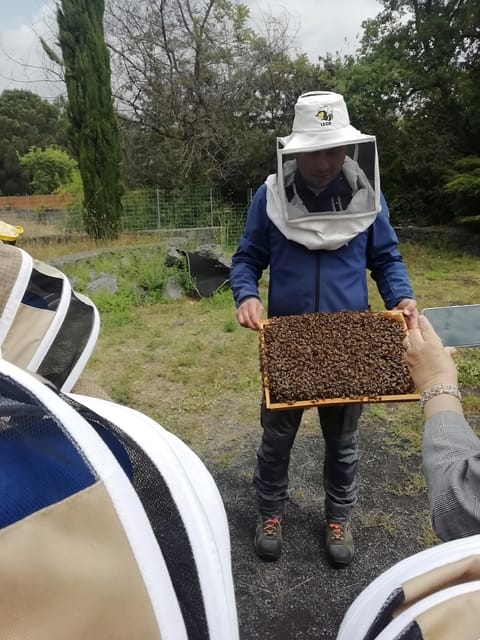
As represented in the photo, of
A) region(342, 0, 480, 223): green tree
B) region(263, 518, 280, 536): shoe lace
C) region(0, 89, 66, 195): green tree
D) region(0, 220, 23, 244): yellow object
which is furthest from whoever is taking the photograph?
region(0, 89, 66, 195): green tree

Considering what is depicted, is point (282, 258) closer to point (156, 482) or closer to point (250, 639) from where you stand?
point (250, 639)

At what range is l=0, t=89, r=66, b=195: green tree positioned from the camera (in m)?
33.6

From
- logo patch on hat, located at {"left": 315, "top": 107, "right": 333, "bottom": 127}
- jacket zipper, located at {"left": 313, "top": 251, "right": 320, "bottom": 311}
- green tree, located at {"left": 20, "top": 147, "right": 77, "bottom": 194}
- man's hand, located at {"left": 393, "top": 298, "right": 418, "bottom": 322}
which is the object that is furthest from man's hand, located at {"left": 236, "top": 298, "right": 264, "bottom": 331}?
green tree, located at {"left": 20, "top": 147, "right": 77, "bottom": 194}

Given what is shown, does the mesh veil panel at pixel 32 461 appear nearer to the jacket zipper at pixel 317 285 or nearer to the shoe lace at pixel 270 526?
the jacket zipper at pixel 317 285

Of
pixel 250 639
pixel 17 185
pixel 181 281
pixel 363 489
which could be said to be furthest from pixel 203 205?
pixel 17 185

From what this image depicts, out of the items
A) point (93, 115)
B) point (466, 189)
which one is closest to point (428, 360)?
point (93, 115)

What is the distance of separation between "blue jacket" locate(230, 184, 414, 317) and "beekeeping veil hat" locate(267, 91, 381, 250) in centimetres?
6

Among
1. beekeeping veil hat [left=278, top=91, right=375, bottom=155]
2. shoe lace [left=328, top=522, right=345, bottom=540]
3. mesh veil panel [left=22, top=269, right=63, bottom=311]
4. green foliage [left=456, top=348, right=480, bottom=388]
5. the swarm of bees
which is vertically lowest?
shoe lace [left=328, top=522, right=345, bottom=540]

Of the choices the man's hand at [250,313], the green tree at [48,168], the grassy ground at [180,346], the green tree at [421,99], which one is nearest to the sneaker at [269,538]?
the man's hand at [250,313]

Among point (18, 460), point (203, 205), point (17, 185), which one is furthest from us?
point (17, 185)

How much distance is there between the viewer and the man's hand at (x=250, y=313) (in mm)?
2074

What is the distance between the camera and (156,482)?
0.60 metres

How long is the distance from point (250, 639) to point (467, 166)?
10.2m

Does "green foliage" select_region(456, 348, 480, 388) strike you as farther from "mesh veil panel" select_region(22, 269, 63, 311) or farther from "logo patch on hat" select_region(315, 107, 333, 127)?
"mesh veil panel" select_region(22, 269, 63, 311)
